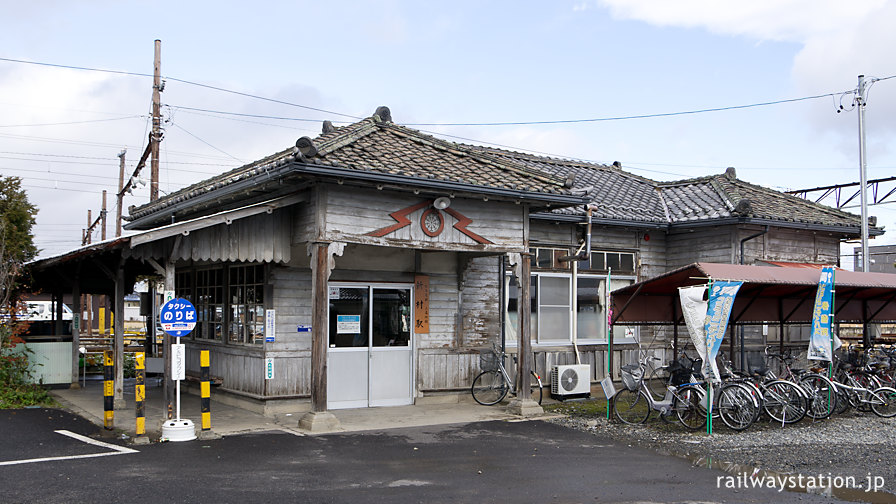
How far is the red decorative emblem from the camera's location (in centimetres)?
1123

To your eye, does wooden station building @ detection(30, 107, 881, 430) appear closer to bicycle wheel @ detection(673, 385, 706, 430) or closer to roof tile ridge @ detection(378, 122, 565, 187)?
roof tile ridge @ detection(378, 122, 565, 187)

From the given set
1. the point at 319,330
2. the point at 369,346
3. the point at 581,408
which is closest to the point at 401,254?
the point at 369,346

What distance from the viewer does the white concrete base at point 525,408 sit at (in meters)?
12.3

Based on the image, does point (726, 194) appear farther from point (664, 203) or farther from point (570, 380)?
point (570, 380)

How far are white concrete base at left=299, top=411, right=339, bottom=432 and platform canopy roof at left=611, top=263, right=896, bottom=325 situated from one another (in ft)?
16.4

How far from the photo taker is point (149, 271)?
15.2 meters

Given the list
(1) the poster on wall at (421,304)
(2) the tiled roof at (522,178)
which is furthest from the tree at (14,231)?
(1) the poster on wall at (421,304)

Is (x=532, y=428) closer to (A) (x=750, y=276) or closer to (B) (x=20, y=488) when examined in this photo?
(A) (x=750, y=276)

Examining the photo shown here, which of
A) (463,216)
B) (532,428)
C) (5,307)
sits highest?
(463,216)

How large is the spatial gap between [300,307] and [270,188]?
2258mm

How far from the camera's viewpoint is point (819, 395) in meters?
11.5

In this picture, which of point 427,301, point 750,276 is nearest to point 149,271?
point 427,301

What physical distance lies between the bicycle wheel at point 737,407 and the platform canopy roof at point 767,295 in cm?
161

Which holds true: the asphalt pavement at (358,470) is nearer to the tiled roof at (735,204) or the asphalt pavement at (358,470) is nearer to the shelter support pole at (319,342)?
the shelter support pole at (319,342)
